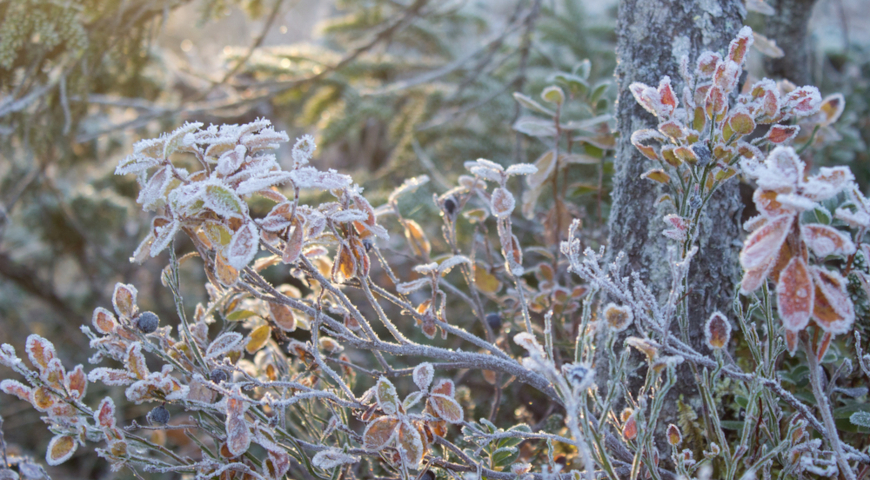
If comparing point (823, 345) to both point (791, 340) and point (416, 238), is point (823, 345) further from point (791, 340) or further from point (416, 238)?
point (416, 238)

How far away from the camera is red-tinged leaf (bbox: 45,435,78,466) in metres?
0.64

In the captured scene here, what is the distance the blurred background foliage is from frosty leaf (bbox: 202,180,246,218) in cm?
50

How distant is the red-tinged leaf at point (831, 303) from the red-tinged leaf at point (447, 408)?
38 cm

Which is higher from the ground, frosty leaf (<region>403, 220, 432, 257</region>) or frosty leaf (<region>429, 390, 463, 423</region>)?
frosty leaf (<region>403, 220, 432, 257</region>)

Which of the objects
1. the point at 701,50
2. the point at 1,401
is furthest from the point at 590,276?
the point at 1,401

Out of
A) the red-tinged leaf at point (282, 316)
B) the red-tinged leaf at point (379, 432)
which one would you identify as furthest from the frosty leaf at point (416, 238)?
A: the red-tinged leaf at point (379, 432)

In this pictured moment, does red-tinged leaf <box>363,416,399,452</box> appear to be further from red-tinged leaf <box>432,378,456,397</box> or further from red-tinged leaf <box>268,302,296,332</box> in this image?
red-tinged leaf <box>268,302,296,332</box>

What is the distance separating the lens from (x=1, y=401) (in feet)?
7.16

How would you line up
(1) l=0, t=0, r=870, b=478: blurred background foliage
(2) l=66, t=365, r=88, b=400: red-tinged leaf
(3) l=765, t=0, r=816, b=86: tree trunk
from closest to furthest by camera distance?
(2) l=66, t=365, r=88, b=400: red-tinged leaf → (1) l=0, t=0, r=870, b=478: blurred background foliage → (3) l=765, t=0, r=816, b=86: tree trunk

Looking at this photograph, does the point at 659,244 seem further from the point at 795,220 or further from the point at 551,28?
the point at 551,28

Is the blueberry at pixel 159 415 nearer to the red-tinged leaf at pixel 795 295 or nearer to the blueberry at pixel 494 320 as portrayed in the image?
the blueberry at pixel 494 320

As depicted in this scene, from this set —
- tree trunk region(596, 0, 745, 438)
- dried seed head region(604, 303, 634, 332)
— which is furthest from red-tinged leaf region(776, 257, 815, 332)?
tree trunk region(596, 0, 745, 438)

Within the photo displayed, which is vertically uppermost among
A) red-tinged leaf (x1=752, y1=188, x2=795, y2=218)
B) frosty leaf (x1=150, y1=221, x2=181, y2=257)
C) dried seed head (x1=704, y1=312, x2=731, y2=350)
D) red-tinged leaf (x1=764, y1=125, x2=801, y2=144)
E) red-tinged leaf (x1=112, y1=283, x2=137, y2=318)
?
red-tinged leaf (x1=764, y1=125, x2=801, y2=144)

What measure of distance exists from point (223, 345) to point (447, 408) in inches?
12.0
